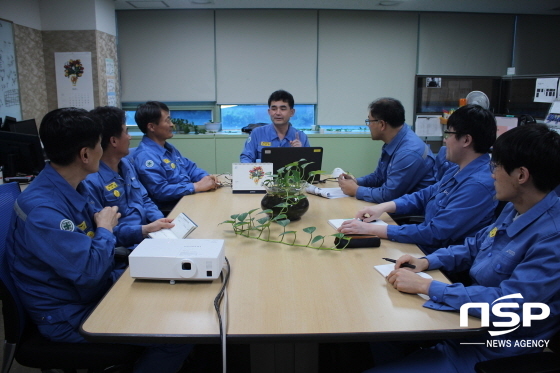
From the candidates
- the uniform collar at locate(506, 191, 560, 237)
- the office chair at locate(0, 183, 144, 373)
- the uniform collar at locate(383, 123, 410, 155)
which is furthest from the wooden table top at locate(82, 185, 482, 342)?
the uniform collar at locate(383, 123, 410, 155)

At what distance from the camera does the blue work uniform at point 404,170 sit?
270cm

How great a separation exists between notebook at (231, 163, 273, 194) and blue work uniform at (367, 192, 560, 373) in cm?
164

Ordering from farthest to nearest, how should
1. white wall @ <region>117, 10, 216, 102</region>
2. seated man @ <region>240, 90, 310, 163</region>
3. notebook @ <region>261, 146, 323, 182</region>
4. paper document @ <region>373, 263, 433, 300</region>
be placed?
white wall @ <region>117, 10, 216, 102</region>, seated man @ <region>240, 90, 310, 163</region>, notebook @ <region>261, 146, 323, 182</region>, paper document @ <region>373, 263, 433, 300</region>

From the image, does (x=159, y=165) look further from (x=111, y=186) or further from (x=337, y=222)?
(x=337, y=222)

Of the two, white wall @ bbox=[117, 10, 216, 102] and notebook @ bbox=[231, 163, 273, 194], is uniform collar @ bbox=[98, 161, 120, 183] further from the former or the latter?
white wall @ bbox=[117, 10, 216, 102]

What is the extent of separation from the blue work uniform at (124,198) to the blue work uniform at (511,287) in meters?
1.33

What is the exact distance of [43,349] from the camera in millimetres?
1450

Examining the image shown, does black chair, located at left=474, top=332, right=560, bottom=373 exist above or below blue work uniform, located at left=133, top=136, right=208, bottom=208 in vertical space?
below

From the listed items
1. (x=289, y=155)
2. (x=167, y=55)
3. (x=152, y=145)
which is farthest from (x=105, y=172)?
(x=167, y=55)

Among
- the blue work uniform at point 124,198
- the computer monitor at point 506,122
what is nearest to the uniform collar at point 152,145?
the blue work uniform at point 124,198

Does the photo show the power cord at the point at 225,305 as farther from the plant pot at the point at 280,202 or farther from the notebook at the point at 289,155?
the notebook at the point at 289,155

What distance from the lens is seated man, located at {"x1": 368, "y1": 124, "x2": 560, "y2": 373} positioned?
1226mm

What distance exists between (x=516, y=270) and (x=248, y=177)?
1.89 meters

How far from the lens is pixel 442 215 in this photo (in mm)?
1882
